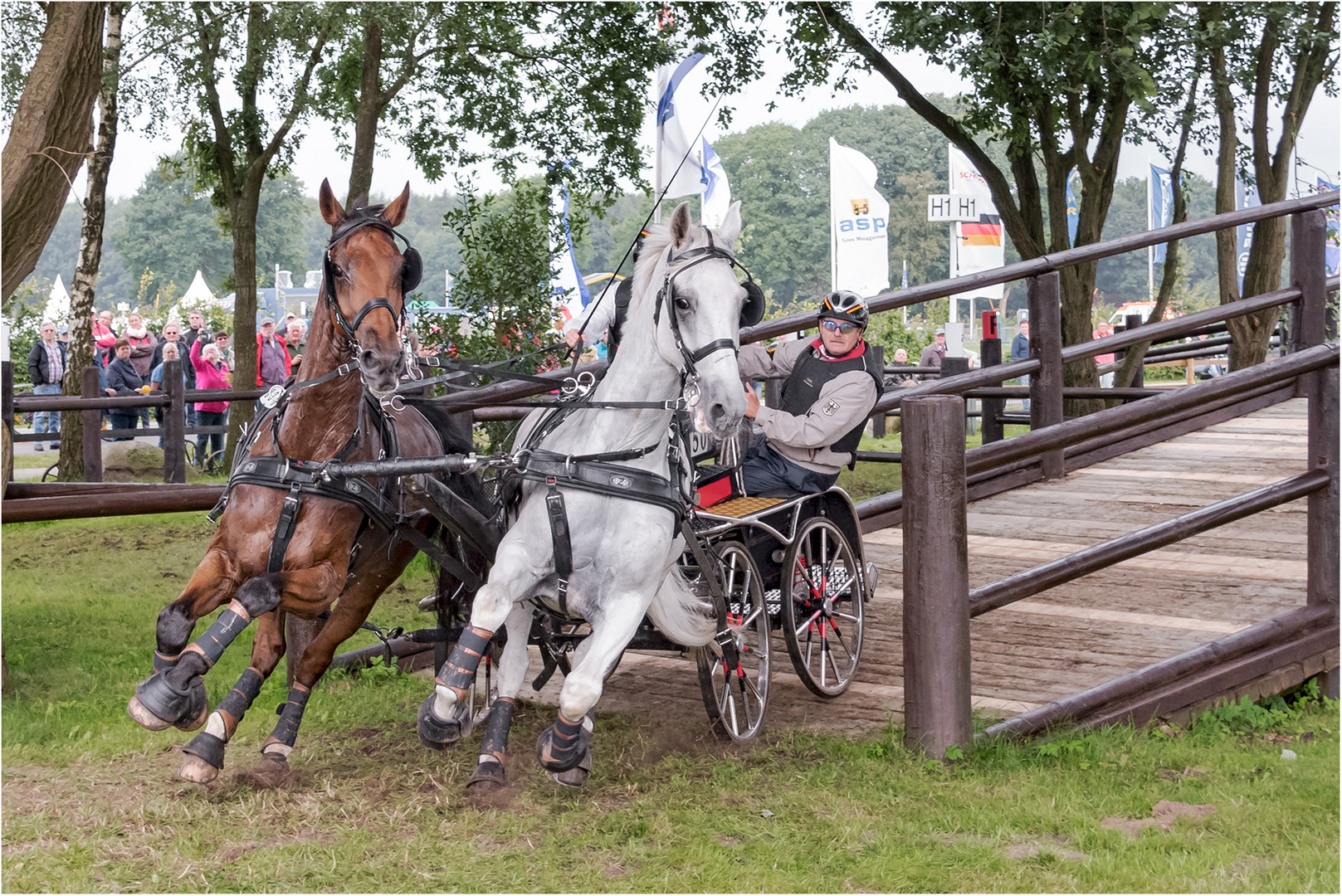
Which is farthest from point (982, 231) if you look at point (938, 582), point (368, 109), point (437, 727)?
point (437, 727)

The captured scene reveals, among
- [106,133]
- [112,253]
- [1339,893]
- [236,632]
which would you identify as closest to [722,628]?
[236,632]

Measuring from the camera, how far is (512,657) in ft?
13.4

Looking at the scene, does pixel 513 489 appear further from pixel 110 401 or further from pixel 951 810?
pixel 110 401

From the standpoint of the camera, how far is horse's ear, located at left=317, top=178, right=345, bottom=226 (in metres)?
3.66

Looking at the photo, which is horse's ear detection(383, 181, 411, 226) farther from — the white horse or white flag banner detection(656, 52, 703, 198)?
white flag banner detection(656, 52, 703, 198)

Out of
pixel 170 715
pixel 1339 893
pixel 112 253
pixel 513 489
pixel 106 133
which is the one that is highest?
pixel 112 253

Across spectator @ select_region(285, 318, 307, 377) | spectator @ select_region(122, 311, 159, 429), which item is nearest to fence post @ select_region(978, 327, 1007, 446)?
spectator @ select_region(285, 318, 307, 377)

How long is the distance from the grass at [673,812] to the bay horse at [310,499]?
41cm

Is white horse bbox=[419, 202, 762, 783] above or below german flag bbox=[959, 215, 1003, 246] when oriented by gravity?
below

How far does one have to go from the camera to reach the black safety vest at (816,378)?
5.15 m

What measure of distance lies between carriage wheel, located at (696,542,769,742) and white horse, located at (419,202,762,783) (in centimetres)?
54

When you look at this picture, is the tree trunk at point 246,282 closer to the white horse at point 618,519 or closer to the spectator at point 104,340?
the spectator at point 104,340

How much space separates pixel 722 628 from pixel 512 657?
0.83 meters

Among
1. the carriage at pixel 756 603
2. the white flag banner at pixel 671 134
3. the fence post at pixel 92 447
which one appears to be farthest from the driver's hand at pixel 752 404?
the fence post at pixel 92 447
